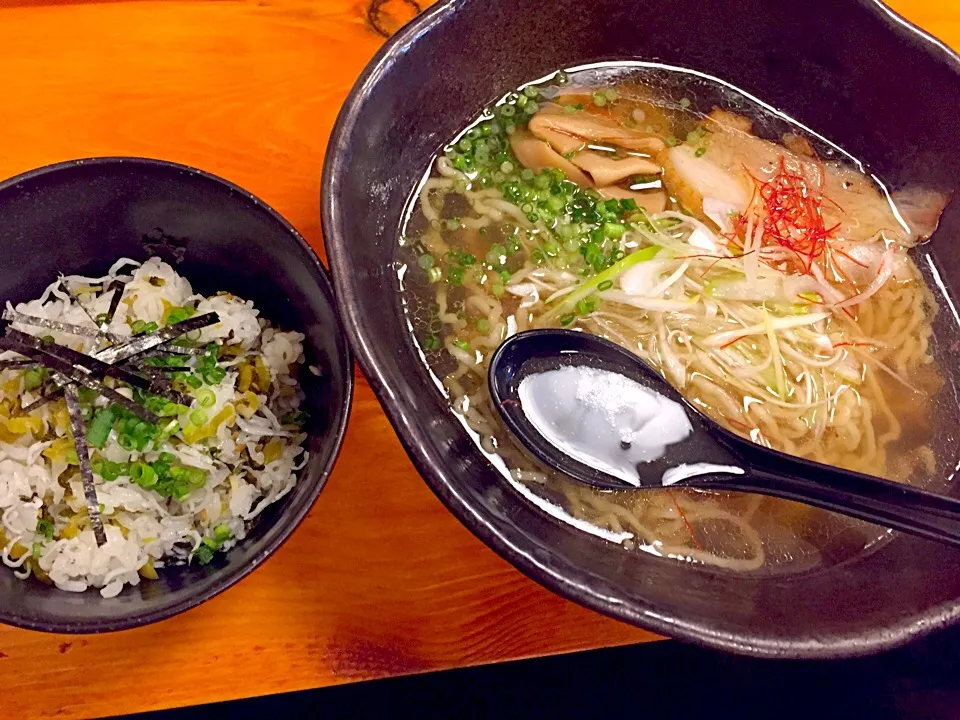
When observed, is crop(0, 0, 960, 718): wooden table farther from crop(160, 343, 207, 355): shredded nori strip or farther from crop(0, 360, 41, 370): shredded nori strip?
crop(0, 360, 41, 370): shredded nori strip

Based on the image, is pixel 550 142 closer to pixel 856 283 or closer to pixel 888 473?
pixel 856 283

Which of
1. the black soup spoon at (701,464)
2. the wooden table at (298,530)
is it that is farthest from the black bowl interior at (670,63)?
the wooden table at (298,530)

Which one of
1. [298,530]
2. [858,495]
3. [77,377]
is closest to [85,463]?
[77,377]

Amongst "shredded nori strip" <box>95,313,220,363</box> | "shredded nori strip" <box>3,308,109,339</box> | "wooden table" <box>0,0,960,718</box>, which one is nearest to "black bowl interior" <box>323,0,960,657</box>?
"wooden table" <box>0,0,960,718</box>

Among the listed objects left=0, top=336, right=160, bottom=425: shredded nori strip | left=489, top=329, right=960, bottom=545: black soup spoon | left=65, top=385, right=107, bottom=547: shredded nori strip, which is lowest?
left=65, top=385, right=107, bottom=547: shredded nori strip

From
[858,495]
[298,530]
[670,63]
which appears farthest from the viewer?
[670,63]

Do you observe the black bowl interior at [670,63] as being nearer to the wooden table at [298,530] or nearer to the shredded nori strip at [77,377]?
the wooden table at [298,530]

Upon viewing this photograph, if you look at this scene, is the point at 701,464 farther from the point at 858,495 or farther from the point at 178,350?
the point at 178,350
